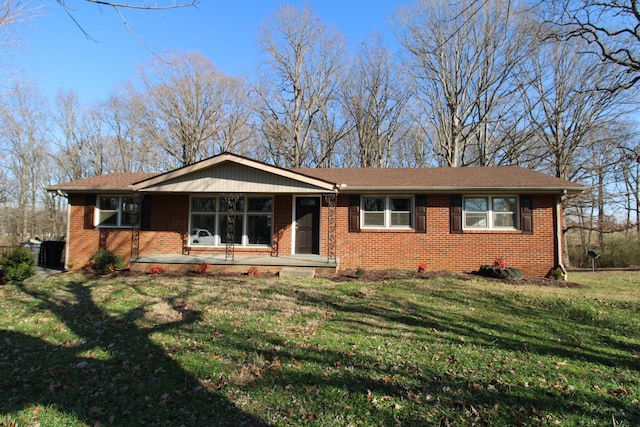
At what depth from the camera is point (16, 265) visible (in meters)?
10.4

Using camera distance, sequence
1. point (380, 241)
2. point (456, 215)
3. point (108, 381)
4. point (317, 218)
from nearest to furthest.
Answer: point (108, 381)
point (456, 215)
point (380, 241)
point (317, 218)

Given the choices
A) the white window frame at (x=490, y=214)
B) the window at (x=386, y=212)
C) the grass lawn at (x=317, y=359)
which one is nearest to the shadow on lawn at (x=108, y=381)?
the grass lawn at (x=317, y=359)

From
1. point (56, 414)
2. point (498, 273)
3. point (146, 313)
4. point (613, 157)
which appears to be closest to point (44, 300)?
point (146, 313)

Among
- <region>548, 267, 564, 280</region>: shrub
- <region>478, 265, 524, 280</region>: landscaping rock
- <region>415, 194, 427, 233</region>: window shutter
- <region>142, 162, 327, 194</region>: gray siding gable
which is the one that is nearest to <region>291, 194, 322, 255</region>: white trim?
<region>142, 162, 327, 194</region>: gray siding gable

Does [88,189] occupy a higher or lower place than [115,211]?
higher

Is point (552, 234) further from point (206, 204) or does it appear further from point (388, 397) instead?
point (206, 204)

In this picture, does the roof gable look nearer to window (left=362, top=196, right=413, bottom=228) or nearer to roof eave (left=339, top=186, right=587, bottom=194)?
roof eave (left=339, top=186, right=587, bottom=194)

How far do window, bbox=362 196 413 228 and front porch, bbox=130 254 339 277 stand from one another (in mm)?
1968

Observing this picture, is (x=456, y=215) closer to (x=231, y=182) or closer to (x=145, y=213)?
(x=231, y=182)

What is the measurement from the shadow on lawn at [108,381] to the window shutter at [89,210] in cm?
800

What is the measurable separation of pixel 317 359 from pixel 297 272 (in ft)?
21.2

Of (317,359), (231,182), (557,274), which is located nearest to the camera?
(317,359)

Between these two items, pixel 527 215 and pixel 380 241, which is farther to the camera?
pixel 380 241

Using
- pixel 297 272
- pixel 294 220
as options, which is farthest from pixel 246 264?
pixel 294 220
